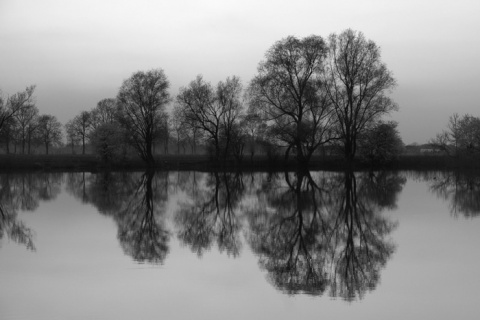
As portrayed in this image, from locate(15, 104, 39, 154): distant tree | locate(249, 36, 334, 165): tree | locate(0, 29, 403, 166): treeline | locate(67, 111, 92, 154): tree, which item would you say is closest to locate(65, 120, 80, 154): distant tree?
locate(67, 111, 92, 154): tree

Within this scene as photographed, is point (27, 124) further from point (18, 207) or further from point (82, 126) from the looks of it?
point (18, 207)

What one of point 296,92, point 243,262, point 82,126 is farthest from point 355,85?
point 82,126

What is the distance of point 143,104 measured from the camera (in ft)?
193

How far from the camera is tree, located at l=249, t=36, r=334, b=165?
48.7 meters

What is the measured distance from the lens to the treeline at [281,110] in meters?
48.5

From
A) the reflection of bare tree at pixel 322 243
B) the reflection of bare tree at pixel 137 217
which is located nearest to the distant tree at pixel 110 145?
the reflection of bare tree at pixel 137 217

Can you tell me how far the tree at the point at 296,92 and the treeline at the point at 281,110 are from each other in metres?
0.09

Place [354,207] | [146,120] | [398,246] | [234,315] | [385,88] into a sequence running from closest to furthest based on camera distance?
[234,315] < [398,246] < [354,207] < [385,88] < [146,120]

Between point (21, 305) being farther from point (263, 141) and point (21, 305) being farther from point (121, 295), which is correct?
point (263, 141)

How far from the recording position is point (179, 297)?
777 cm

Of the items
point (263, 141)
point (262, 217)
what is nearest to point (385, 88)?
point (263, 141)

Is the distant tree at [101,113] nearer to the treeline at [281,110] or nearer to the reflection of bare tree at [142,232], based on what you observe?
the treeline at [281,110]

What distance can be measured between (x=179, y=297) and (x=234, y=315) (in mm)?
1187

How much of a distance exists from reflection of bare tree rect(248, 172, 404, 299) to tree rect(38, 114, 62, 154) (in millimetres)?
77149
